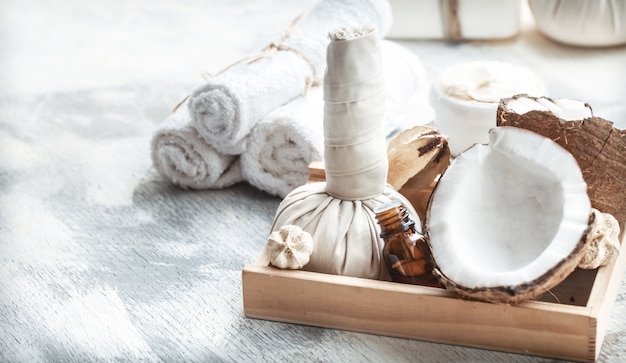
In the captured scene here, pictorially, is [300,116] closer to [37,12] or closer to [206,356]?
[206,356]

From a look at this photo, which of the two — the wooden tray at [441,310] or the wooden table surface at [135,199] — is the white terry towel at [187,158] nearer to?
the wooden table surface at [135,199]

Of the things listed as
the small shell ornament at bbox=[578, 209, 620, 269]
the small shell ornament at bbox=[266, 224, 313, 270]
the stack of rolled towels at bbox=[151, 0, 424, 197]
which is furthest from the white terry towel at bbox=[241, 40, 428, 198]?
the small shell ornament at bbox=[578, 209, 620, 269]

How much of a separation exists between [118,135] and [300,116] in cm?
42

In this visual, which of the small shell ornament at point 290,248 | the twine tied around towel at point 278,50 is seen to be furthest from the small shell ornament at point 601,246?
the twine tied around towel at point 278,50

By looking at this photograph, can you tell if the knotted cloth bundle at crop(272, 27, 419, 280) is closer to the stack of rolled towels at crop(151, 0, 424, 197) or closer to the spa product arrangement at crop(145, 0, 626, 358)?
the spa product arrangement at crop(145, 0, 626, 358)

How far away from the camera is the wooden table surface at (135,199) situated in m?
0.93

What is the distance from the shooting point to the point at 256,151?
4.08 ft

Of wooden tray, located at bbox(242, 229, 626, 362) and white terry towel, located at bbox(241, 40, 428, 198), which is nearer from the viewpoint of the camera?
wooden tray, located at bbox(242, 229, 626, 362)

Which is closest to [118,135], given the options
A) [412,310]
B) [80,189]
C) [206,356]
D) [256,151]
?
[80,189]

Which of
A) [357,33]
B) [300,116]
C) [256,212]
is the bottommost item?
[256,212]

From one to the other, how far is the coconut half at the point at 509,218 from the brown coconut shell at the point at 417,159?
11 centimetres

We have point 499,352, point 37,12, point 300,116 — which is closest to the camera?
point 499,352

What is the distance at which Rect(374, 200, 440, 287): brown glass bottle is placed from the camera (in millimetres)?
877

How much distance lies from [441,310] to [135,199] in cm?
59
